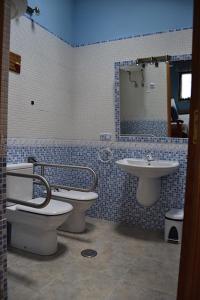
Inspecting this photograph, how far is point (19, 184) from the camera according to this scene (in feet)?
7.11

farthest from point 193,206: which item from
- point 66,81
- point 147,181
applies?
point 66,81

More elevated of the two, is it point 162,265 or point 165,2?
point 165,2

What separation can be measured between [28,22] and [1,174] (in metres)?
1.81

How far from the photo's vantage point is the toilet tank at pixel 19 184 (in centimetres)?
207

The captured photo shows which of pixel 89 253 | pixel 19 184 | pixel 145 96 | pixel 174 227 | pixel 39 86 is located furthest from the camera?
pixel 145 96

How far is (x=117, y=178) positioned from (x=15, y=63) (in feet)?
5.19

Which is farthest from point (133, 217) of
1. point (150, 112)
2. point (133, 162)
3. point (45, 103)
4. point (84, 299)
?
point (45, 103)

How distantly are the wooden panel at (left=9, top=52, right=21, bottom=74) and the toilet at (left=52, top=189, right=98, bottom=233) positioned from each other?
123 centimetres

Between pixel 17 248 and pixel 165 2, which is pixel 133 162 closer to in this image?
pixel 17 248

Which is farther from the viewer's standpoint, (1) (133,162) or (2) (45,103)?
(2) (45,103)

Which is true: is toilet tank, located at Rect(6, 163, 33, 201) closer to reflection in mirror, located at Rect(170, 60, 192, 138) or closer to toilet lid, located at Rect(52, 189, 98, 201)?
toilet lid, located at Rect(52, 189, 98, 201)

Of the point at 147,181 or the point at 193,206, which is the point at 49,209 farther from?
the point at 193,206

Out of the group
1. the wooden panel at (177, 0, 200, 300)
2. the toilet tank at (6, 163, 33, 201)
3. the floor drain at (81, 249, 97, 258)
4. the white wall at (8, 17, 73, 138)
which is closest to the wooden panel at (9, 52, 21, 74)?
the white wall at (8, 17, 73, 138)

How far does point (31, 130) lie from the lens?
2.49 m
